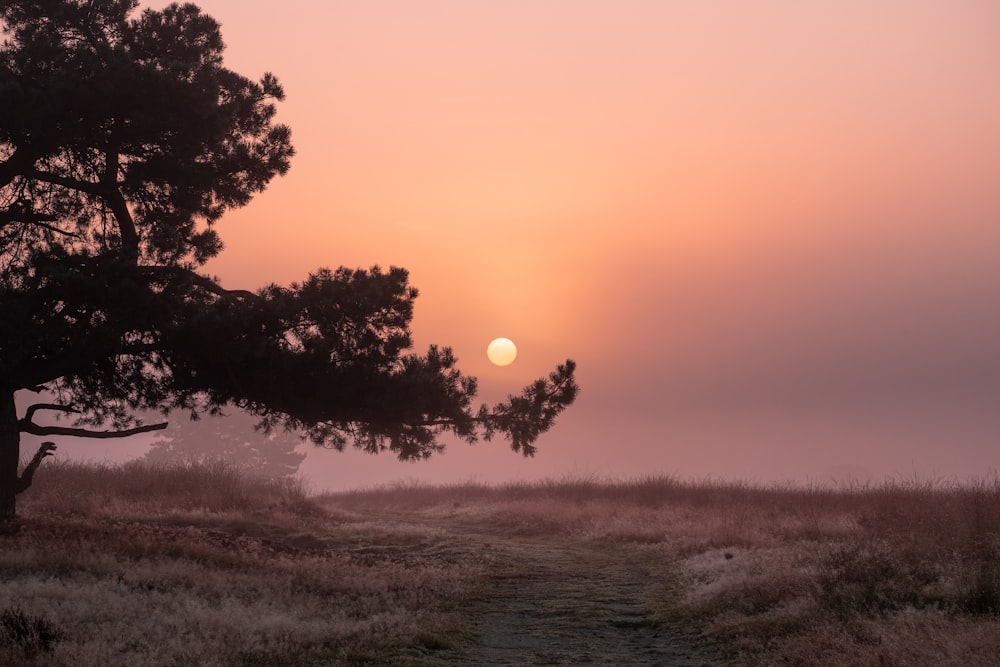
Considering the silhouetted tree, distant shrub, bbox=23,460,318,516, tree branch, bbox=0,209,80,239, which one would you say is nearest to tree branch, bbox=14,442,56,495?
distant shrub, bbox=23,460,318,516

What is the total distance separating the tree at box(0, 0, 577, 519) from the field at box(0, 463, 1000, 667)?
9.41 feet

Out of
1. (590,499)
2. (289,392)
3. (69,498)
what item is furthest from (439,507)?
(289,392)

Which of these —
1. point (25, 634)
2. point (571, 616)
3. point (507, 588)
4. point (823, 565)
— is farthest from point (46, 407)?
point (823, 565)

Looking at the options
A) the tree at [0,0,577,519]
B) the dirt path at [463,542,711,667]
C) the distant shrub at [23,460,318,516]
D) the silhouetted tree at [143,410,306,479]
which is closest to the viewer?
the dirt path at [463,542,711,667]

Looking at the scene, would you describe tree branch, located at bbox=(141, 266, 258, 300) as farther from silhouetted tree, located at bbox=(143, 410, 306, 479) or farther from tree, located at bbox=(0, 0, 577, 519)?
silhouetted tree, located at bbox=(143, 410, 306, 479)

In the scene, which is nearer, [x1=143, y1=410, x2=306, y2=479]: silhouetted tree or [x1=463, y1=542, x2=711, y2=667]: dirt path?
[x1=463, y1=542, x2=711, y2=667]: dirt path

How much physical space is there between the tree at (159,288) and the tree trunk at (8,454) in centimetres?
4

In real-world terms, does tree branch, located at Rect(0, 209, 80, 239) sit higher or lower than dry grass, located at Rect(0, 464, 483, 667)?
higher

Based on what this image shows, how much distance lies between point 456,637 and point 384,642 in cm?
114

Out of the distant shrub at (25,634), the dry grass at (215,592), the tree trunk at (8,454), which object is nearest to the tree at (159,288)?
the tree trunk at (8,454)

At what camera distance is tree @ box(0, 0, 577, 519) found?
1526 centimetres

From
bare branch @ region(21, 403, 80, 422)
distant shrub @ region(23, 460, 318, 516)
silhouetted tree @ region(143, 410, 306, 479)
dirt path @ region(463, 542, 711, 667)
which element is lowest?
dirt path @ region(463, 542, 711, 667)

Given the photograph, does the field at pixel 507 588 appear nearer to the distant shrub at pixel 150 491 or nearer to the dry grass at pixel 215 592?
the dry grass at pixel 215 592

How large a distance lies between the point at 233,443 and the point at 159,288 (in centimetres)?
6727
